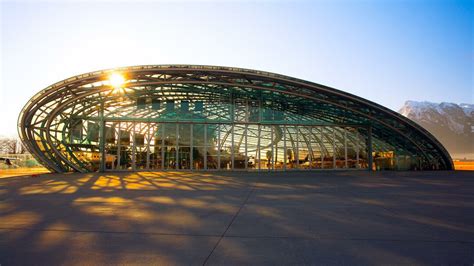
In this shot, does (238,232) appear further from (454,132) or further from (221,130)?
(454,132)

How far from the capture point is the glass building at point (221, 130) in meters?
24.3

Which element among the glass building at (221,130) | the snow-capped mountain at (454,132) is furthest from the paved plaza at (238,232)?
the snow-capped mountain at (454,132)

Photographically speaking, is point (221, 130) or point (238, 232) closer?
point (238, 232)

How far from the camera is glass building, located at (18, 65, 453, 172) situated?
2431 centimetres

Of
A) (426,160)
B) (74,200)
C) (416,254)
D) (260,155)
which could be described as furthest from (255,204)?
(426,160)

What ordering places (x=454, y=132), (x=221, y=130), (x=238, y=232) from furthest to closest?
(x=454, y=132) < (x=221, y=130) < (x=238, y=232)

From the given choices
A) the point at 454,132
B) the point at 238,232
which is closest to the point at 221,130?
the point at 238,232

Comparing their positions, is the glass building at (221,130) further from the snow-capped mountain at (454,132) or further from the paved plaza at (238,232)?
the snow-capped mountain at (454,132)

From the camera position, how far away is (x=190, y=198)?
9633 mm

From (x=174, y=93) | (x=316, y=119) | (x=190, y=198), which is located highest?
(x=174, y=93)

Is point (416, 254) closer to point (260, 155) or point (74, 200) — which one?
point (74, 200)

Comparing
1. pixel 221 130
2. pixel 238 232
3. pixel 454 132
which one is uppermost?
pixel 454 132

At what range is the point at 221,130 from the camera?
26.0m

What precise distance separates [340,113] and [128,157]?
18524mm
